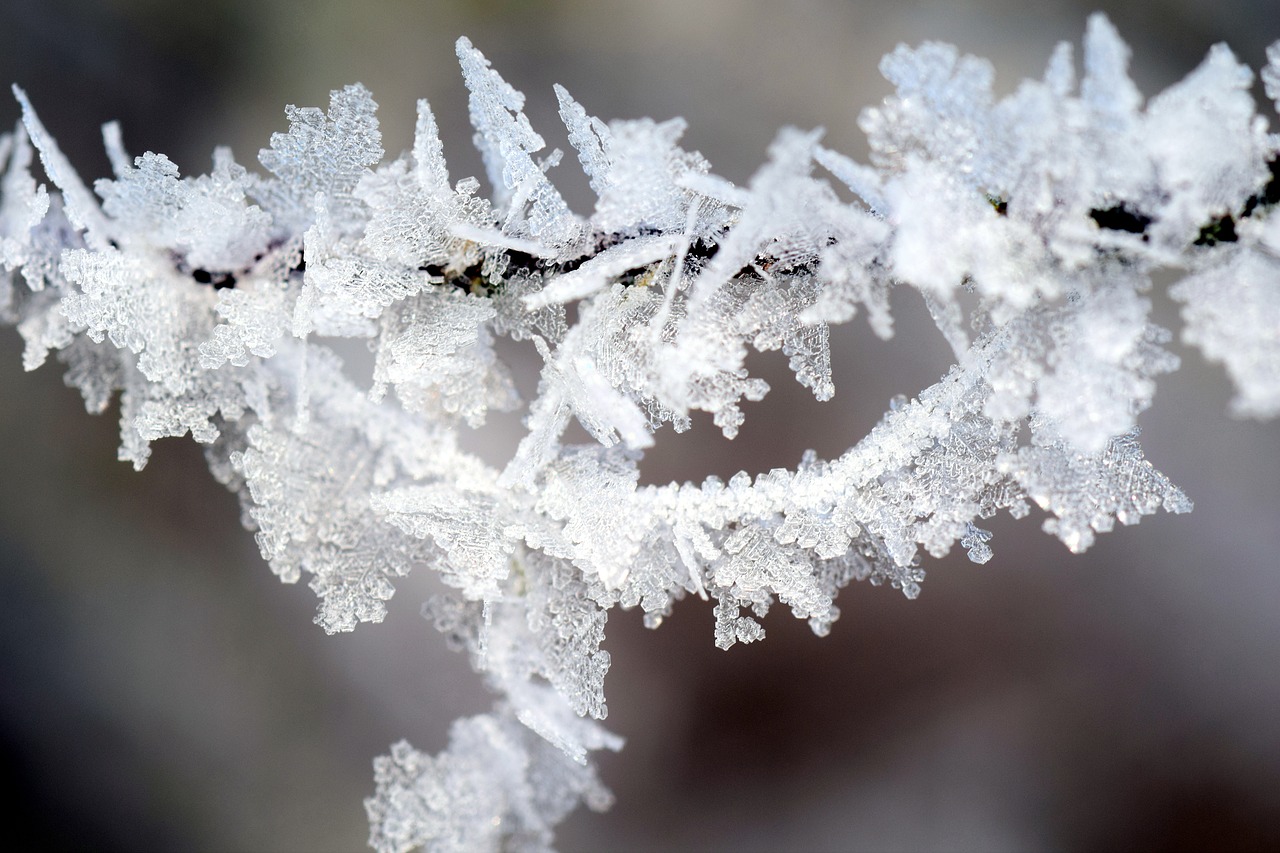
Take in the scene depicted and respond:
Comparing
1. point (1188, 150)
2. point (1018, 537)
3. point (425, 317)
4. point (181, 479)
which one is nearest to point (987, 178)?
point (1188, 150)

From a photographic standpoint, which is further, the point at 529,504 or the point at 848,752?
the point at 848,752

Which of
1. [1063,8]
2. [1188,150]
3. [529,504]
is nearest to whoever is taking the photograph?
[1188,150]

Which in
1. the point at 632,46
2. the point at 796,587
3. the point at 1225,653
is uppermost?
the point at 632,46

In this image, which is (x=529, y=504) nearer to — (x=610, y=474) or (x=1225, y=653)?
(x=610, y=474)

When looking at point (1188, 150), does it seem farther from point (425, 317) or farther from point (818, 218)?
point (425, 317)

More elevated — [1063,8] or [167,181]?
[1063,8]

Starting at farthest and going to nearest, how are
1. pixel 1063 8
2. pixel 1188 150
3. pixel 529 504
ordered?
pixel 1063 8 < pixel 529 504 < pixel 1188 150

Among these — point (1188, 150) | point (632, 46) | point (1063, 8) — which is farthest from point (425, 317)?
point (1063, 8)
